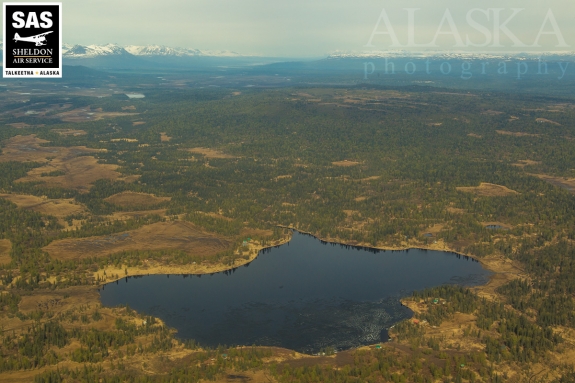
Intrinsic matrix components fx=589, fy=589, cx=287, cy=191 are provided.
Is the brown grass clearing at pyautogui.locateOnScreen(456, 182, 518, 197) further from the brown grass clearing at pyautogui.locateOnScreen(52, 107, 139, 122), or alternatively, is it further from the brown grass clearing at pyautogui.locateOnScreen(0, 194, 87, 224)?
the brown grass clearing at pyautogui.locateOnScreen(52, 107, 139, 122)

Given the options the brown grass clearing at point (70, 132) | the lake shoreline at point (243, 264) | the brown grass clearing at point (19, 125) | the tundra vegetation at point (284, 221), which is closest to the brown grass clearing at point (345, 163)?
the tundra vegetation at point (284, 221)

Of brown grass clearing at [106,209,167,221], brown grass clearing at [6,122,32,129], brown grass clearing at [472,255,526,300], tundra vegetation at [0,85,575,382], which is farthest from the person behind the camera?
brown grass clearing at [6,122,32,129]

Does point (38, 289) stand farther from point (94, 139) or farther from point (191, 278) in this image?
point (94, 139)

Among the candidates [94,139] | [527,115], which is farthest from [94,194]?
[527,115]

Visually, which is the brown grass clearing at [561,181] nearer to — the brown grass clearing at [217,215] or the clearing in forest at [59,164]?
the brown grass clearing at [217,215]

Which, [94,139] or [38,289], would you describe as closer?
[38,289]

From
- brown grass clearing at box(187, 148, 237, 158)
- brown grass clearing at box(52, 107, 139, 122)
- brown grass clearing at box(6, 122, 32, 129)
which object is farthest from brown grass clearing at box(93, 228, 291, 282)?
brown grass clearing at box(52, 107, 139, 122)
